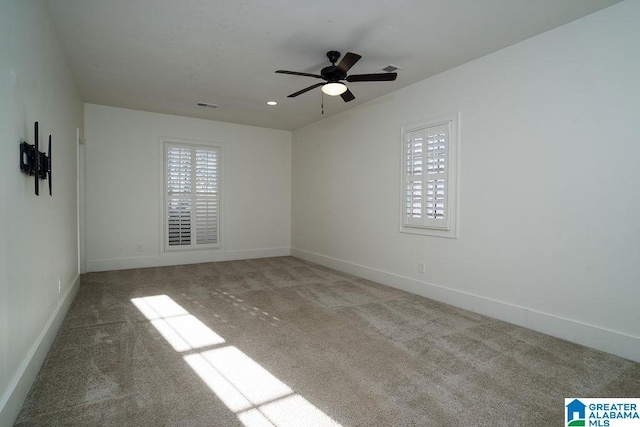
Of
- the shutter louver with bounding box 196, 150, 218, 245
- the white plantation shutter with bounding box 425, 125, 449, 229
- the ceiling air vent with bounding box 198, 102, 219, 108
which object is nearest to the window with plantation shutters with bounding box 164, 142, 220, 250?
the shutter louver with bounding box 196, 150, 218, 245

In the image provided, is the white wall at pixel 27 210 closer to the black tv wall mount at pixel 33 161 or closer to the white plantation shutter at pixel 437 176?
the black tv wall mount at pixel 33 161

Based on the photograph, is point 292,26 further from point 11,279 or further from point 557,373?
point 557,373

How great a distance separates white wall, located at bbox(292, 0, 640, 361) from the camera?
2625 mm

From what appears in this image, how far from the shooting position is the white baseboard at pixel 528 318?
2632 millimetres

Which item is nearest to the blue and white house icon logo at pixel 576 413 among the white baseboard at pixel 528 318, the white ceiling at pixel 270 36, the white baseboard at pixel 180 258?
the white baseboard at pixel 528 318

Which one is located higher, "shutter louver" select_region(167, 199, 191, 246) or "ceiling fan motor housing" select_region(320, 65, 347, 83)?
"ceiling fan motor housing" select_region(320, 65, 347, 83)

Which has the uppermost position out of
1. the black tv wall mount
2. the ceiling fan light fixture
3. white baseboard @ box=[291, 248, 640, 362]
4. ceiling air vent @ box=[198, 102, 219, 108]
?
ceiling air vent @ box=[198, 102, 219, 108]

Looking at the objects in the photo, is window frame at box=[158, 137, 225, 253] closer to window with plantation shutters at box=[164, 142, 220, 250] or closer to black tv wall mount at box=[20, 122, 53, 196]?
window with plantation shutters at box=[164, 142, 220, 250]

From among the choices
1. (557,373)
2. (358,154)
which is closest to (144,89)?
(358,154)

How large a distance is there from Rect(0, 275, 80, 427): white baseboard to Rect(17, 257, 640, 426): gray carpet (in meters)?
0.06

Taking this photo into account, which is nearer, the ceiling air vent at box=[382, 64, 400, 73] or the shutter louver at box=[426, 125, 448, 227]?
the ceiling air vent at box=[382, 64, 400, 73]

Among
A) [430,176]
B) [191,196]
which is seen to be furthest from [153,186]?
[430,176]

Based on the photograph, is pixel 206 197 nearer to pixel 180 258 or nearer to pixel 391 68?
pixel 180 258

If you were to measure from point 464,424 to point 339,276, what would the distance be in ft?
11.8
